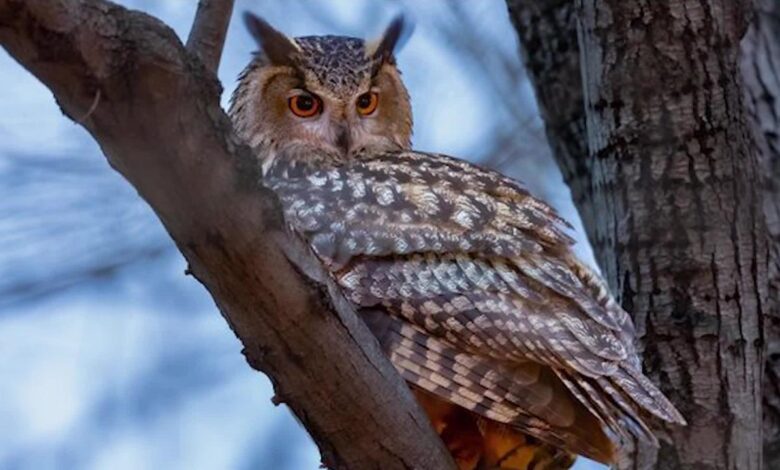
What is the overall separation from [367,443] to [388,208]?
824mm

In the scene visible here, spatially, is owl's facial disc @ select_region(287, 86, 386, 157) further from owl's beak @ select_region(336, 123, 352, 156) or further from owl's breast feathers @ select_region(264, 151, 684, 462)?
owl's breast feathers @ select_region(264, 151, 684, 462)

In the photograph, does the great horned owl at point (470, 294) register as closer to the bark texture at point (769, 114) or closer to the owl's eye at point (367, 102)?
the owl's eye at point (367, 102)

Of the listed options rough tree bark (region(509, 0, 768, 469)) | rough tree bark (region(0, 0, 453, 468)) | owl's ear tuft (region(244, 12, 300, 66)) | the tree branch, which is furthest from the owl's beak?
the tree branch

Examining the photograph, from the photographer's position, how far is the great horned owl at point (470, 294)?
2922mm

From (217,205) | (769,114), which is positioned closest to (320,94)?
(769,114)

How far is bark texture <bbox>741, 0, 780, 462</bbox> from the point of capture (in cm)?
404

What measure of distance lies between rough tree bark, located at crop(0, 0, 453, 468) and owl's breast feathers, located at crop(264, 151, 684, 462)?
0.85 feet

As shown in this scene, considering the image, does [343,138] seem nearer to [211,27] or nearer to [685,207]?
[685,207]

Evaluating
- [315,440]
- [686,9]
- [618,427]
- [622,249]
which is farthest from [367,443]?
Answer: [686,9]

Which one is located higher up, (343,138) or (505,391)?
(343,138)

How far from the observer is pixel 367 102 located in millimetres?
4129

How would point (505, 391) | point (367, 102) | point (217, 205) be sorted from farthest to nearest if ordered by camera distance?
point (367, 102)
point (505, 391)
point (217, 205)

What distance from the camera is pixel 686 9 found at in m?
Answer: 3.69

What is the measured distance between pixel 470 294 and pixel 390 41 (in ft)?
4.32
